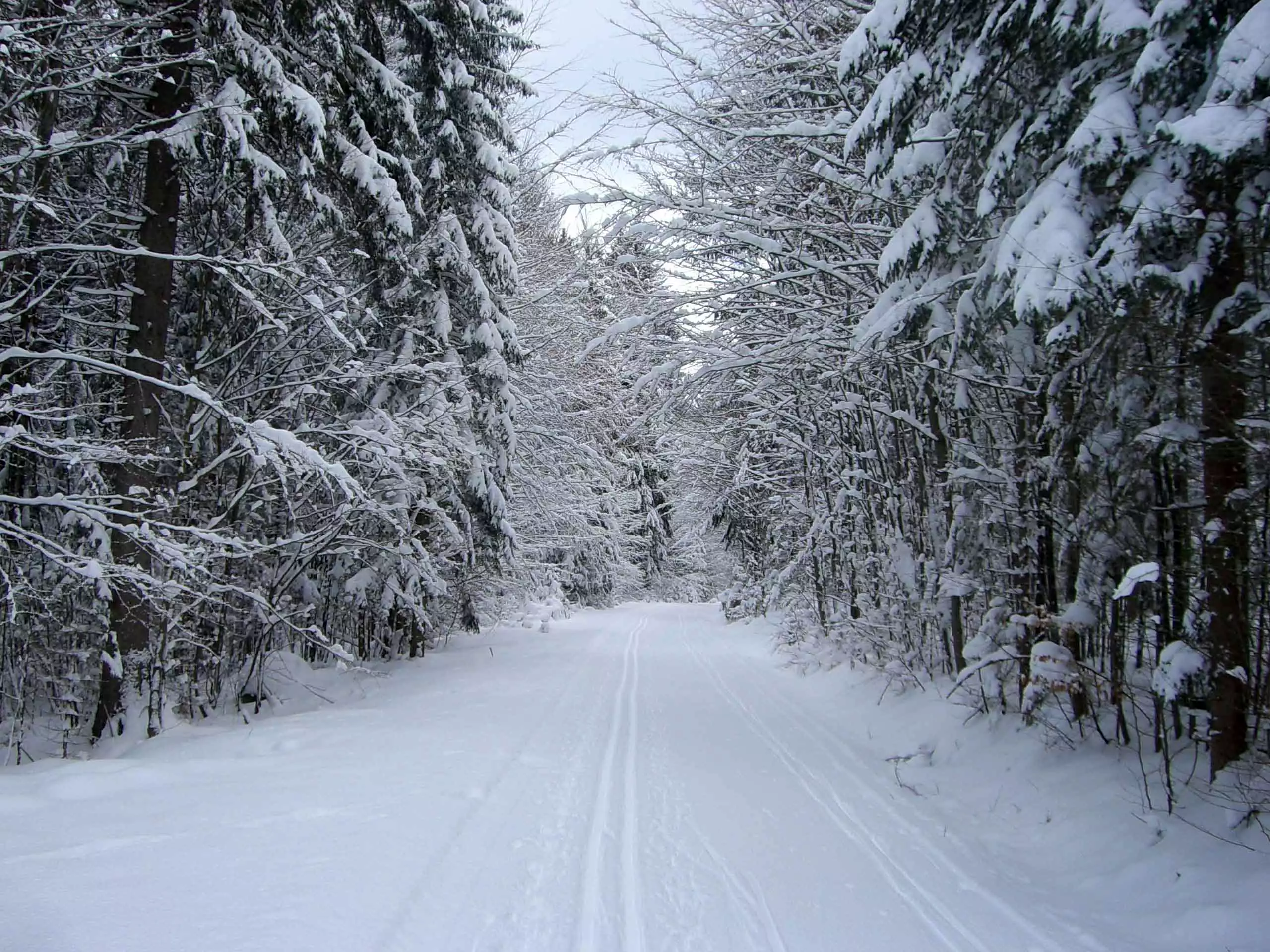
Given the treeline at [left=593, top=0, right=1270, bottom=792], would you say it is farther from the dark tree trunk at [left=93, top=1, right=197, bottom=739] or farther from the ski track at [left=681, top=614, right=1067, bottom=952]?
the dark tree trunk at [left=93, top=1, right=197, bottom=739]

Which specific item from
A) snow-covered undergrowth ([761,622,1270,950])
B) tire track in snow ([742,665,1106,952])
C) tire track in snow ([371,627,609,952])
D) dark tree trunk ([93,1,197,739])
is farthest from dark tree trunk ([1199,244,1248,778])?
dark tree trunk ([93,1,197,739])

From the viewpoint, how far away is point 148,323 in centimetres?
718

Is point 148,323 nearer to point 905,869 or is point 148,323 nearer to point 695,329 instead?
point 695,329

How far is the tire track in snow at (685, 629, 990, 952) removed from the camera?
3.45 metres

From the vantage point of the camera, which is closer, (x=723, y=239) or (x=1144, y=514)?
(x=1144, y=514)

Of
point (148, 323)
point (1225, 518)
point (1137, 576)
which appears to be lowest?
point (1137, 576)

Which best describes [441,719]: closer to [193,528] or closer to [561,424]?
[193,528]

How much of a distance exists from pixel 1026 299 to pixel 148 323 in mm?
8006

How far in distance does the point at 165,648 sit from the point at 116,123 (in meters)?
6.12

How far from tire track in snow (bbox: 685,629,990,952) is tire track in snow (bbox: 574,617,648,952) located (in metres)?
Result: 1.48

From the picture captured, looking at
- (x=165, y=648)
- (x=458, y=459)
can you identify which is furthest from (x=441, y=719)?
(x=458, y=459)

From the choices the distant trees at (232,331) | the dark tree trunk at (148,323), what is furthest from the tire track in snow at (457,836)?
the dark tree trunk at (148,323)

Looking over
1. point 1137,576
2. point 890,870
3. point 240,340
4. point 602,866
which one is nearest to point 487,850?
point 602,866

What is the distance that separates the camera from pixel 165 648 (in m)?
7.13
